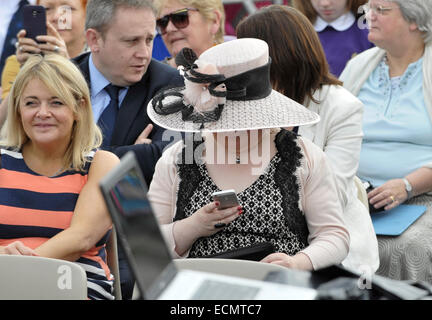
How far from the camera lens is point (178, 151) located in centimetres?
270

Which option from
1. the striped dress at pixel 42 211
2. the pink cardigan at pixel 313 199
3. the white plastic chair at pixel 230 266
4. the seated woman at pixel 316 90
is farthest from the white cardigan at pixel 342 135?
the striped dress at pixel 42 211

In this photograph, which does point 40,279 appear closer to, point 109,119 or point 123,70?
point 109,119

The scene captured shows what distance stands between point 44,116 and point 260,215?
97 centimetres

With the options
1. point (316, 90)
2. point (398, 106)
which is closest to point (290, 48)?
point (316, 90)

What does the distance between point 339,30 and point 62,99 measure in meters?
2.41

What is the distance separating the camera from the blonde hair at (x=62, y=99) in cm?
283

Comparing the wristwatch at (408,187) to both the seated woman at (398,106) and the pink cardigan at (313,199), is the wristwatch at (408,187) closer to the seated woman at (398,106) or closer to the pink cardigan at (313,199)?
the seated woman at (398,106)

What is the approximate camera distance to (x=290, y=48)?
120 inches

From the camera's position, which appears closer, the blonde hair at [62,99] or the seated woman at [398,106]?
the blonde hair at [62,99]

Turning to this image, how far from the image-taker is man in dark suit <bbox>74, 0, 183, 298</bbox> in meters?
3.44

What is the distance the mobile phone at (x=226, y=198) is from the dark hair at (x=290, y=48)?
85 cm
